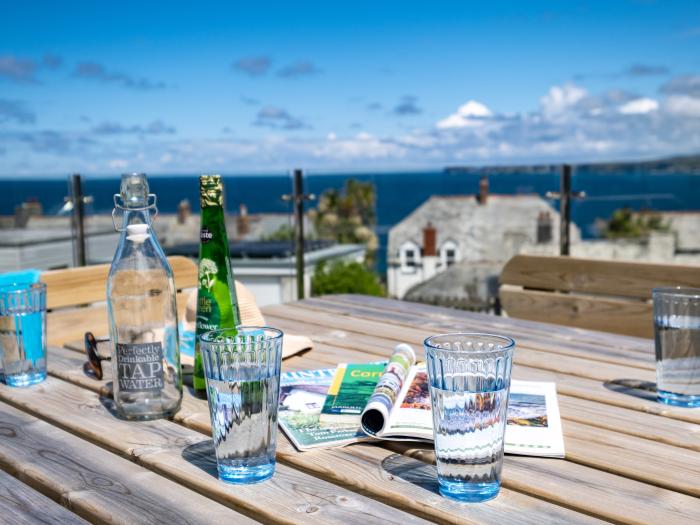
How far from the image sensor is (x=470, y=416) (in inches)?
31.2

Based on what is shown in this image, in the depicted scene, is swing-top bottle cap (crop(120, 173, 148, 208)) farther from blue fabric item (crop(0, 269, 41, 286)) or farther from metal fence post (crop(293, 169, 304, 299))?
metal fence post (crop(293, 169, 304, 299))

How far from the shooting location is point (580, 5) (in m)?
64.5

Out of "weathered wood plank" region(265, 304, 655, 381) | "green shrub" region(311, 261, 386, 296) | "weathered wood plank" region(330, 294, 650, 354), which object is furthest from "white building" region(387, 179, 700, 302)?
"weathered wood plank" region(265, 304, 655, 381)

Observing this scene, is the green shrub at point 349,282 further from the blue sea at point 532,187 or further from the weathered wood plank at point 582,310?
the weathered wood plank at point 582,310

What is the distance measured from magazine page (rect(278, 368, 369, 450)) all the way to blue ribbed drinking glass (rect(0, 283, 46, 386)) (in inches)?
17.5

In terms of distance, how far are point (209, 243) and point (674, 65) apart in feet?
273

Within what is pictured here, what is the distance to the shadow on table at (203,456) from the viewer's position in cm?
92

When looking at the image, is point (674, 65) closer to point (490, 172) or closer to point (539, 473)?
point (490, 172)

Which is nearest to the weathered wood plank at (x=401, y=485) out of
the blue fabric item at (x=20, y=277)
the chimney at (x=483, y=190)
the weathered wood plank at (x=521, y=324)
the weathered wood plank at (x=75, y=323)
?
the weathered wood plank at (x=521, y=324)

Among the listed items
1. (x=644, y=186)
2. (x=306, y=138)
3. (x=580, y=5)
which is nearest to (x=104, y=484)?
(x=644, y=186)

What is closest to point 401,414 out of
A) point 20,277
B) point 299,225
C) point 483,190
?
point 20,277

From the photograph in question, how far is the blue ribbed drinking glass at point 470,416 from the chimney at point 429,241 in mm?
8092

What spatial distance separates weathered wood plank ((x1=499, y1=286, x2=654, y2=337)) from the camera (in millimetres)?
2234

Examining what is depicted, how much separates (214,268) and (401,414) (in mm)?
358
